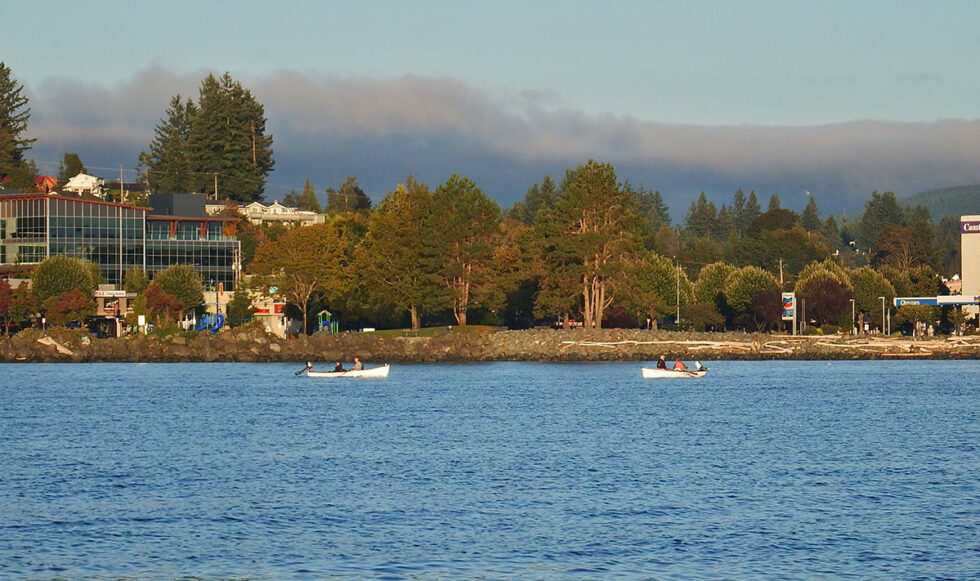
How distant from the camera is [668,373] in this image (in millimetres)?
93812

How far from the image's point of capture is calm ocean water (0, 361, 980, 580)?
29.8 meters

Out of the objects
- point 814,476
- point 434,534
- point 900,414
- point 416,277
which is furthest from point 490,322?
point 434,534

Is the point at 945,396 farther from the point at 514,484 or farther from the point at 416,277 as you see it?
the point at 416,277

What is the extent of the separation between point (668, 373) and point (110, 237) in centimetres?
8069

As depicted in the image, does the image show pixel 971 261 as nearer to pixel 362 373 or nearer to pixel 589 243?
pixel 589 243

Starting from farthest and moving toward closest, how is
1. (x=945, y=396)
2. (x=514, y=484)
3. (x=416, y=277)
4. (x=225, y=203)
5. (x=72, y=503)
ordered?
(x=225, y=203) < (x=416, y=277) < (x=945, y=396) < (x=514, y=484) < (x=72, y=503)

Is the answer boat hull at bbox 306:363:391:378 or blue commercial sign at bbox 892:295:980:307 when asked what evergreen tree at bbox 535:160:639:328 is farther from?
blue commercial sign at bbox 892:295:980:307

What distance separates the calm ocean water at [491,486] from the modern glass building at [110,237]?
7035 cm

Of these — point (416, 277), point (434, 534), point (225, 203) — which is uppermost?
point (225, 203)

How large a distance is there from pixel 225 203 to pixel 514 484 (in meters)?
156

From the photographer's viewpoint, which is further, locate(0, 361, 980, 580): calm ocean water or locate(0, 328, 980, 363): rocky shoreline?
locate(0, 328, 980, 363): rocky shoreline

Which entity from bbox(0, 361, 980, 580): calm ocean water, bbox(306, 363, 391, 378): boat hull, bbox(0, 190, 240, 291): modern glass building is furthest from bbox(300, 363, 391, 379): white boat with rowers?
bbox(0, 190, 240, 291): modern glass building

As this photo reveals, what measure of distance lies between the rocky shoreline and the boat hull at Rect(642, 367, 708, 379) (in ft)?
65.0

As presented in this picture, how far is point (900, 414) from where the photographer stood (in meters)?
64.8
